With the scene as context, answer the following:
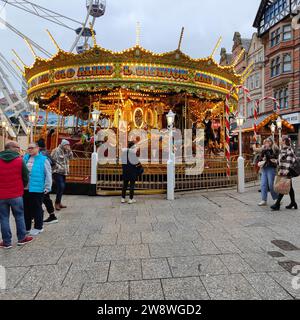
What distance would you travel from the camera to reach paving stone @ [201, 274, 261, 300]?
9.21 feet

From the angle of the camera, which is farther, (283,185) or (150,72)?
(150,72)

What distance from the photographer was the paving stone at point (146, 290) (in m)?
2.83

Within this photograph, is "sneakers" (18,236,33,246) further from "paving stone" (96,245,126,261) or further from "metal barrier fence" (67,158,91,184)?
"metal barrier fence" (67,158,91,184)

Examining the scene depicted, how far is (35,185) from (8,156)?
0.83 meters

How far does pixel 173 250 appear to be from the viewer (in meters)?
4.23

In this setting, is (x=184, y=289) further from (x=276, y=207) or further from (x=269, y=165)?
(x=269, y=165)

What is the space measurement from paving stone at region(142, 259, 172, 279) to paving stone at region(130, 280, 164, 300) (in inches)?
6.3

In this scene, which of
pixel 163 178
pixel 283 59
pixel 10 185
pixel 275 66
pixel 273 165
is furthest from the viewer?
pixel 275 66

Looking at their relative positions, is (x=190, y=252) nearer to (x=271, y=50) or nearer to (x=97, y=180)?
(x=97, y=180)

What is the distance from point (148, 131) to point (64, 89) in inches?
175

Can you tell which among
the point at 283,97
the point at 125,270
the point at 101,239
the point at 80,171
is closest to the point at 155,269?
the point at 125,270

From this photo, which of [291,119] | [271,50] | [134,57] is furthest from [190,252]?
[271,50]

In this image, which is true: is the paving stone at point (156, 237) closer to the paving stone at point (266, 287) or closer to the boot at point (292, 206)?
the paving stone at point (266, 287)

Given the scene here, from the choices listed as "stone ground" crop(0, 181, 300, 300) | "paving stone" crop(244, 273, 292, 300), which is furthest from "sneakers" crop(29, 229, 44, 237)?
"paving stone" crop(244, 273, 292, 300)
